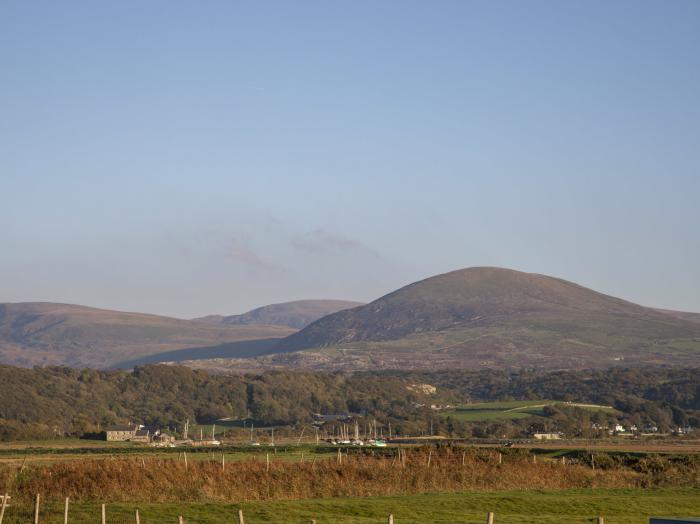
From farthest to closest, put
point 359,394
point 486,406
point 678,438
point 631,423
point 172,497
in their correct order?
point 359,394 < point 486,406 < point 631,423 < point 678,438 < point 172,497

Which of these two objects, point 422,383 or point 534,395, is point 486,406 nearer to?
A: point 534,395

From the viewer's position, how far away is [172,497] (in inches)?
1778

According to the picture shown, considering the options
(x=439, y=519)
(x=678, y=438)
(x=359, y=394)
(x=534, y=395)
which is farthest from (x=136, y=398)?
(x=439, y=519)

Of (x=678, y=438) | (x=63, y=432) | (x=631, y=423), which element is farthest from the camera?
(x=631, y=423)

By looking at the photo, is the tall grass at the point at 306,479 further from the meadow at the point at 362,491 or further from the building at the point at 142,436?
the building at the point at 142,436

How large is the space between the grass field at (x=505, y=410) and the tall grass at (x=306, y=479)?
8464 centimetres

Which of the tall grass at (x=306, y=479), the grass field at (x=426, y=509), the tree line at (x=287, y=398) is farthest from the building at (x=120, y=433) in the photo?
the grass field at (x=426, y=509)

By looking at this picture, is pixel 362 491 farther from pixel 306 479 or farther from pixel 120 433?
pixel 120 433

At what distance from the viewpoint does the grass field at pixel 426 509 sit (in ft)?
126

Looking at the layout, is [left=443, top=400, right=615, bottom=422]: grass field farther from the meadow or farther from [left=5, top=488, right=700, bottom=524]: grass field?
[left=5, top=488, right=700, bottom=524]: grass field

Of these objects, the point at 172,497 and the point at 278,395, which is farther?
the point at 278,395

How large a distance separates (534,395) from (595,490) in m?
136

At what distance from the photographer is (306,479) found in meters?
49.9

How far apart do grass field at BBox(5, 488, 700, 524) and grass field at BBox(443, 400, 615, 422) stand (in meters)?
95.9
